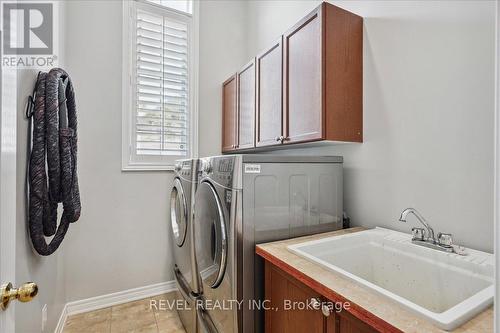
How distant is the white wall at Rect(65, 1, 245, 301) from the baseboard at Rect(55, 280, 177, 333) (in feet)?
0.15

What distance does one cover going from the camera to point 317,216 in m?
1.48

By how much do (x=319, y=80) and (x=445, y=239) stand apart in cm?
98

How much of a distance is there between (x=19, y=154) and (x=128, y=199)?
1.38 m

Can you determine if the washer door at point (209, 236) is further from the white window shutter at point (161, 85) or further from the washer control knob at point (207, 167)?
the white window shutter at point (161, 85)

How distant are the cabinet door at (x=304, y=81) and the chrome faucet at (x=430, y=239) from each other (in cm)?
57

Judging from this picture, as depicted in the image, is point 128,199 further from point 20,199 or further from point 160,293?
point 20,199

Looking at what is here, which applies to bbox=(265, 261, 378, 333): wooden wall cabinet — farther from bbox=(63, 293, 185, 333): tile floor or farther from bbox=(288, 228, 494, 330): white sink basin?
bbox=(63, 293, 185, 333): tile floor

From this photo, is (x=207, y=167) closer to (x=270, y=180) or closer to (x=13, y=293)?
(x=270, y=180)

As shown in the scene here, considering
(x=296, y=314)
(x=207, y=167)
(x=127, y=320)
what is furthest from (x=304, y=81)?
(x=127, y=320)

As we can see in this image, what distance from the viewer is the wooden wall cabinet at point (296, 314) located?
2.63 ft

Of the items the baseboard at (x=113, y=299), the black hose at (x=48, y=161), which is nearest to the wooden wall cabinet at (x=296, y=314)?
the black hose at (x=48, y=161)

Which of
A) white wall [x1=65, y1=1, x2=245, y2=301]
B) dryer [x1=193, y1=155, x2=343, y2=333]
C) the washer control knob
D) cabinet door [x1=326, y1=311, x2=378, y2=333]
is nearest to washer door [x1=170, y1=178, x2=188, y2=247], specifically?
white wall [x1=65, y1=1, x2=245, y2=301]

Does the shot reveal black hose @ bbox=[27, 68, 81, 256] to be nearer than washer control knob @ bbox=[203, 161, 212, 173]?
Yes

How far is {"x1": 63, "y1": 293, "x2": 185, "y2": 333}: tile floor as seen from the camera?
76.5 inches
